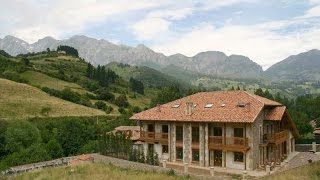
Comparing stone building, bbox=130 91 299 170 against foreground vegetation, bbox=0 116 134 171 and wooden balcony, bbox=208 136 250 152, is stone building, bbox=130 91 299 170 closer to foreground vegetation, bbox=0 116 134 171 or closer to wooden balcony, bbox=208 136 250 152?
wooden balcony, bbox=208 136 250 152

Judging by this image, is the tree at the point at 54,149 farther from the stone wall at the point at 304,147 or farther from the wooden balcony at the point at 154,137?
the stone wall at the point at 304,147

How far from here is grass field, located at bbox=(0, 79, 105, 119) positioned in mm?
73500

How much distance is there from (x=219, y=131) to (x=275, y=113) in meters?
5.96

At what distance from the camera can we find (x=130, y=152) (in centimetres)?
3662

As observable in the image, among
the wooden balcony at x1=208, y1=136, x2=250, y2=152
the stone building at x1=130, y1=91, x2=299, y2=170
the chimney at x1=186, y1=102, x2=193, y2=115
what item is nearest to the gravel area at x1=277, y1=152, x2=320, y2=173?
the stone building at x1=130, y1=91, x2=299, y2=170

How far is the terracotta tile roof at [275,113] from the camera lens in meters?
36.1

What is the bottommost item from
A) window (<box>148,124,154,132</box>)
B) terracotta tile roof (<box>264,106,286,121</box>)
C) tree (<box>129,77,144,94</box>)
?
window (<box>148,124,154,132</box>)

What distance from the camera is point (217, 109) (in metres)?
36.3

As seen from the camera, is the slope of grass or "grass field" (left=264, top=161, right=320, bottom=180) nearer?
"grass field" (left=264, top=161, right=320, bottom=180)

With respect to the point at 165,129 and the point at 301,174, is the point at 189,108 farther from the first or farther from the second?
the point at 301,174

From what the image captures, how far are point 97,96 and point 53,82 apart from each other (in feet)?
56.1

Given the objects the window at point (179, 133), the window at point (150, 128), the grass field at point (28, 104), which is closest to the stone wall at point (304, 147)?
the window at point (179, 133)

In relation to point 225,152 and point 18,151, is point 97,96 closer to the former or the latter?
point 18,151

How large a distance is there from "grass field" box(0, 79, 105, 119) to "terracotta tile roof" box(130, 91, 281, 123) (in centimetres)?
3958
